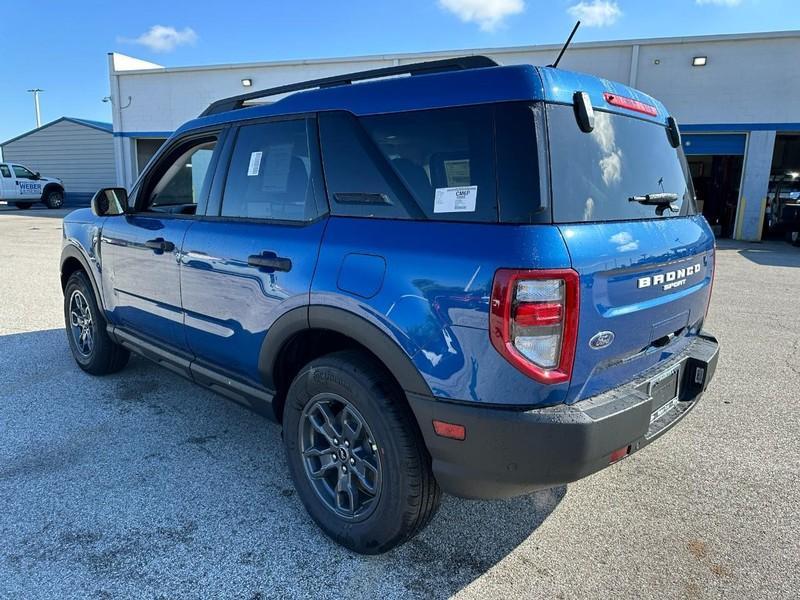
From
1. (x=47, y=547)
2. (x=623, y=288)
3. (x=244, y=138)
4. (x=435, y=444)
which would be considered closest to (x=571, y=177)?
(x=623, y=288)

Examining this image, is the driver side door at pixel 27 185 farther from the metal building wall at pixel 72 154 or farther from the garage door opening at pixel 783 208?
the garage door opening at pixel 783 208

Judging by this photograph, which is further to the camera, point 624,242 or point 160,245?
point 160,245

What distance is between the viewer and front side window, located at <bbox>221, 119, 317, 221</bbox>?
2.68 metres

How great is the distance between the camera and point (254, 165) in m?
2.99

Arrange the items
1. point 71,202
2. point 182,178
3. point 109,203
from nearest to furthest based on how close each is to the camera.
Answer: point 109,203 → point 182,178 → point 71,202

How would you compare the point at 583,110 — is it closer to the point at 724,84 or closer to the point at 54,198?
the point at 724,84

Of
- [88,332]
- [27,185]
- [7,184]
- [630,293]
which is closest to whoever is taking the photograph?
[630,293]

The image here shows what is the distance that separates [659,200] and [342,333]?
4.95 feet

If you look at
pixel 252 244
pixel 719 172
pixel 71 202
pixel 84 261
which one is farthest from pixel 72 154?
pixel 252 244

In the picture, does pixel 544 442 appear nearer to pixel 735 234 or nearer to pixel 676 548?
pixel 676 548

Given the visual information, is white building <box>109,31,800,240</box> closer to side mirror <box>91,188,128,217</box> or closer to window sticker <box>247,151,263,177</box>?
side mirror <box>91,188,128,217</box>

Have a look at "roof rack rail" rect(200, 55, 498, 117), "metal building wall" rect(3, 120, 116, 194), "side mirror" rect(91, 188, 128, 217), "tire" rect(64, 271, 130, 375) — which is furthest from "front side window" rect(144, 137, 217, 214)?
"metal building wall" rect(3, 120, 116, 194)

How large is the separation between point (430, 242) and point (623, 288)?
0.74 meters

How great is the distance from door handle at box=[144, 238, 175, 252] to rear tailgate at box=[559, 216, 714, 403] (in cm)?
237
